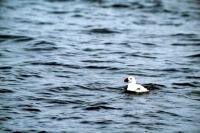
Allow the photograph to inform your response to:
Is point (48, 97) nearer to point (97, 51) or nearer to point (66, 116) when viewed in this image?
point (66, 116)

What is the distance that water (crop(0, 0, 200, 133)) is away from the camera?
1327 cm

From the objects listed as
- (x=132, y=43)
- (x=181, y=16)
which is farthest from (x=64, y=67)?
(x=181, y=16)

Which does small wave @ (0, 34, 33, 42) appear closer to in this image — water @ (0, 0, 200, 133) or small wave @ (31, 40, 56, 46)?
water @ (0, 0, 200, 133)

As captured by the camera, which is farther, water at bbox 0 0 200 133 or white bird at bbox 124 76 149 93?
white bird at bbox 124 76 149 93

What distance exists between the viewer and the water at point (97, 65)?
522 inches

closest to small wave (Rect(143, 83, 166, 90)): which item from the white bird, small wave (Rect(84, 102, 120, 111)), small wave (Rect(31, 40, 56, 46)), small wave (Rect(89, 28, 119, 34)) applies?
the white bird

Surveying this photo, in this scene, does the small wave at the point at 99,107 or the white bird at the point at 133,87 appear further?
the white bird at the point at 133,87

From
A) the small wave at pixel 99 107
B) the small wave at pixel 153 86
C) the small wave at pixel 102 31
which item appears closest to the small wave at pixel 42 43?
the small wave at pixel 102 31

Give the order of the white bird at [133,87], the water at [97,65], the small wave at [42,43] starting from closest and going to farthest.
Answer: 1. the water at [97,65]
2. the white bird at [133,87]
3. the small wave at [42,43]

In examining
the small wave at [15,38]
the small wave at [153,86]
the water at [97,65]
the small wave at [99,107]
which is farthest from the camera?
the small wave at [15,38]

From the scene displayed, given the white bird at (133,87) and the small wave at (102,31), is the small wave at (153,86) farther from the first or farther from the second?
the small wave at (102,31)

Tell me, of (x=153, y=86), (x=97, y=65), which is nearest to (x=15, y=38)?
(x=97, y=65)

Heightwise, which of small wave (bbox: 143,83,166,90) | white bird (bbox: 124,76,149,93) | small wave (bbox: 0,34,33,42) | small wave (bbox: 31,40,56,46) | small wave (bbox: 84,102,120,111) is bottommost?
small wave (bbox: 84,102,120,111)

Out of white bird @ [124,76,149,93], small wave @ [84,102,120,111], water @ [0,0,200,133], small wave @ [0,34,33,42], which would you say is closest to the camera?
water @ [0,0,200,133]
